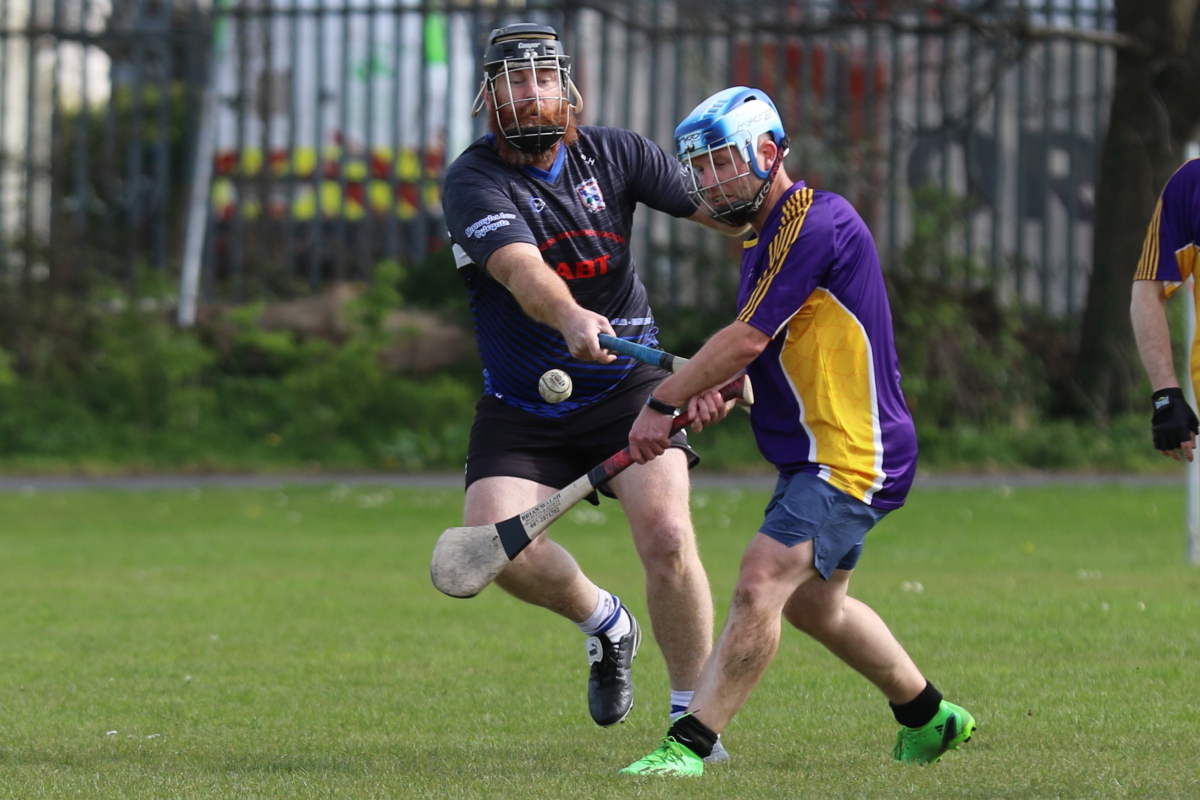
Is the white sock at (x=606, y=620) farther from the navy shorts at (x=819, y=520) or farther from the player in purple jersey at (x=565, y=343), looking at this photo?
the navy shorts at (x=819, y=520)

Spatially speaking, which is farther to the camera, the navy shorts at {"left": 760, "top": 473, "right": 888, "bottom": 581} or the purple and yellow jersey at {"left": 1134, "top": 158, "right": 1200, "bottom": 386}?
the purple and yellow jersey at {"left": 1134, "top": 158, "right": 1200, "bottom": 386}

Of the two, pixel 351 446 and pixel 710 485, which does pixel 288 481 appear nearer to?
pixel 351 446

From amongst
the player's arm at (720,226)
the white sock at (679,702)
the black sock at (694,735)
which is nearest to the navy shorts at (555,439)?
the player's arm at (720,226)

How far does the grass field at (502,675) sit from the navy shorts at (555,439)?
2.99 ft

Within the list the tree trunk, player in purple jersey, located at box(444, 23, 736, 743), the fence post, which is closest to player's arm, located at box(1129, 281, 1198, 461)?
player in purple jersey, located at box(444, 23, 736, 743)

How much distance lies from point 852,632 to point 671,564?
0.75m

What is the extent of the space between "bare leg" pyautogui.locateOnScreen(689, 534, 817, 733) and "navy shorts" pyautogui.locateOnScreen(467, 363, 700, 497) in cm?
105

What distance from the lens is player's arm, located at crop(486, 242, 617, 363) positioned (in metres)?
5.10

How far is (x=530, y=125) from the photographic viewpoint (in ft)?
18.5

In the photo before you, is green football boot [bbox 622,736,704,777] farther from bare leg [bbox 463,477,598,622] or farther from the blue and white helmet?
the blue and white helmet

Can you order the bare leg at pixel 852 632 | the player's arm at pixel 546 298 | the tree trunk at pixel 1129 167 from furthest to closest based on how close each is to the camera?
the tree trunk at pixel 1129 167
the player's arm at pixel 546 298
the bare leg at pixel 852 632

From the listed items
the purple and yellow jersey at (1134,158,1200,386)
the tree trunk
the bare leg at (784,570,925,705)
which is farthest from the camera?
the tree trunk

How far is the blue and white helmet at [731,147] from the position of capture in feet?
16.0

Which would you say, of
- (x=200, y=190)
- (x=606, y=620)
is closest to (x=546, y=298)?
(x=606, y=620)
